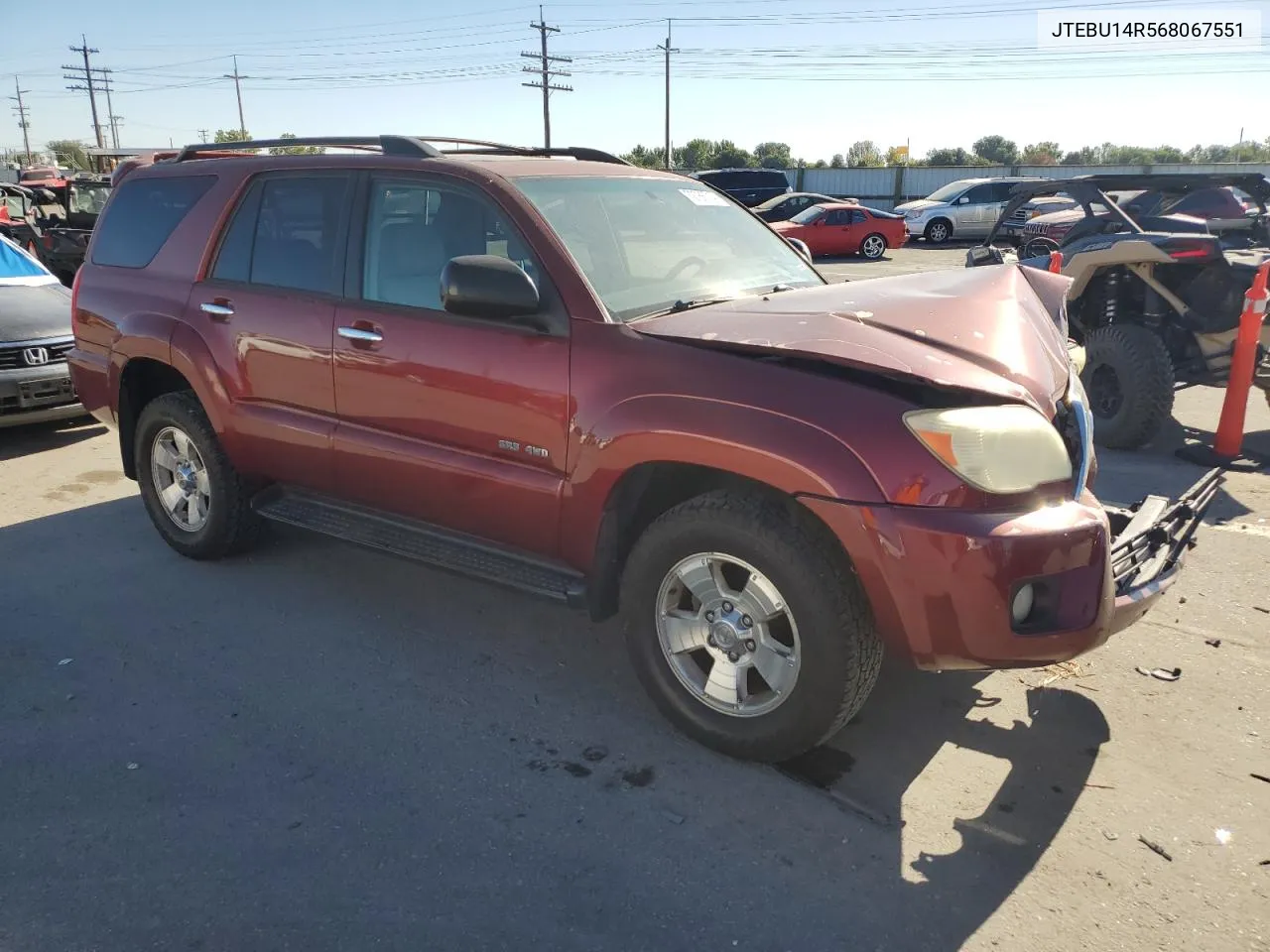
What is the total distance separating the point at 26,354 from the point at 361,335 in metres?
4.60

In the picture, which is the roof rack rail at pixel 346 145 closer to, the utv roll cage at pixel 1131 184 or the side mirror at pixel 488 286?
the side mirror at pixel 488 286

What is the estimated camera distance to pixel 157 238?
15.3ft

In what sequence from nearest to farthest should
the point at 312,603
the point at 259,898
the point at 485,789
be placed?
the point at 259,898
the point at 485,789
the point at 312,603

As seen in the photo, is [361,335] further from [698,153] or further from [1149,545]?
[698,153]

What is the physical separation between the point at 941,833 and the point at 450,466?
80.6 inches

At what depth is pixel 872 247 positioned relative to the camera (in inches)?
951

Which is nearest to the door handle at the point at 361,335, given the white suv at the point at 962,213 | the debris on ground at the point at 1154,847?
the debris on ground at the point at 1154,847

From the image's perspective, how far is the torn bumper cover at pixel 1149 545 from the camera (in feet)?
9.43

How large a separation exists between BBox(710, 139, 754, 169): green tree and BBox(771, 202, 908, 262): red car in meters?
52.2

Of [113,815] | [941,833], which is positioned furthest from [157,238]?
[941,833]

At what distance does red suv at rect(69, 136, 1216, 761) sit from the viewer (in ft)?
8.73

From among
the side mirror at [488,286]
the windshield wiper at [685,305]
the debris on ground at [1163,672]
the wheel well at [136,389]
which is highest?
the side mirror at [488,286]

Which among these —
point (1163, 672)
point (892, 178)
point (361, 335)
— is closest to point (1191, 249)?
point (1163, 672)

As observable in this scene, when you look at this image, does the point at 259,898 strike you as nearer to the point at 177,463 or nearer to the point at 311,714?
the point at 311,714
